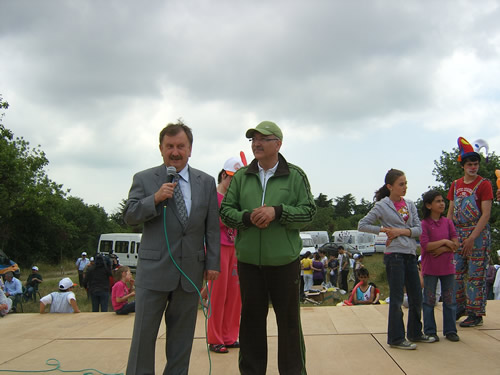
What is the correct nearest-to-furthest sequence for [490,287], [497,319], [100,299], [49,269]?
[497,319] → [490,287] → [100,299] → [49,269]

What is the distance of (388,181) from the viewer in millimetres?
4570

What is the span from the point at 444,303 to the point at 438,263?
44cm

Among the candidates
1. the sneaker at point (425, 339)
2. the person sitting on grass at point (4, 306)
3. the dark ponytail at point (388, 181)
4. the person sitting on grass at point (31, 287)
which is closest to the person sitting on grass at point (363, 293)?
the sneaker at point (425, 339)

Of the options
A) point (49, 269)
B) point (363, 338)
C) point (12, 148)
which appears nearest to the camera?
point (363, 338)

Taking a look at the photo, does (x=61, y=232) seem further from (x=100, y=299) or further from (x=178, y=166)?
(x=178, y=166)

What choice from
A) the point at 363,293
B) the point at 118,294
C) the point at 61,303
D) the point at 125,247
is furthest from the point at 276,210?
the point at 125,247

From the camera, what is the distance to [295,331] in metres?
3.22

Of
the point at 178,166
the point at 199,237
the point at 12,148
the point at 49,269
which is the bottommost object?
the point at 49,269

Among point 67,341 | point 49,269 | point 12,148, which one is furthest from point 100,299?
point 49,269

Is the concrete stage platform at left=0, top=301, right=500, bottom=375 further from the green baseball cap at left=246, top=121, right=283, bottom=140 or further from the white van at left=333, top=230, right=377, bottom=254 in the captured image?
the white van at left=333, top=230, right=377, bottom=254

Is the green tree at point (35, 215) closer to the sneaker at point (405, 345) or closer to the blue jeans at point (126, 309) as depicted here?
the blue jeans at point (126, 309)

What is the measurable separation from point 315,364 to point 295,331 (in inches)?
36.8

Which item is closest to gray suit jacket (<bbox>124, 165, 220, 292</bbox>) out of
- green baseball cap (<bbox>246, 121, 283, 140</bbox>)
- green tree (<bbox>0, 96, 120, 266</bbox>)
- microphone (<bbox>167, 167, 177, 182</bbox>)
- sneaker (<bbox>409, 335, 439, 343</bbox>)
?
microphone (<bbox>167, 167, 177, 182</bbox>)

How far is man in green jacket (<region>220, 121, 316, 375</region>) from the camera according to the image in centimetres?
311
